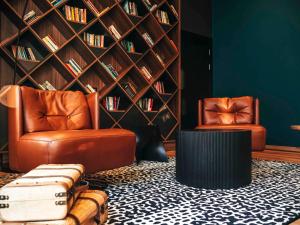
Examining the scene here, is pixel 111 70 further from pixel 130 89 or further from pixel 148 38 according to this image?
pixel 148 38

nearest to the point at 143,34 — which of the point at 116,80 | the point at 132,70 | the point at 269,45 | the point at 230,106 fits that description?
the point at 132,70

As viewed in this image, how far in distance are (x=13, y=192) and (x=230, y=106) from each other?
394cm

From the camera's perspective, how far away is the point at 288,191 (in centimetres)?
237

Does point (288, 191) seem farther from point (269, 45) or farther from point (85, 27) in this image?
point (269, 45)

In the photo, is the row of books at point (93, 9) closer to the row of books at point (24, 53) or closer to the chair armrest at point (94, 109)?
the row of books at point (24, 53)

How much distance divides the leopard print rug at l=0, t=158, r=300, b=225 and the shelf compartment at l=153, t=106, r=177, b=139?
221 cm

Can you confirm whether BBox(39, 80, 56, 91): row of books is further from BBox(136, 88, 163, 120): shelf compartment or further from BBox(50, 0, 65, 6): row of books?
BBox(136, 88, 163, 120): shelf compartment

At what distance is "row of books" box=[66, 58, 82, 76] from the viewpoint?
4202mm

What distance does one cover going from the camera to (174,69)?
5.60 metres

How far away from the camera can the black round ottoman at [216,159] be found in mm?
2477

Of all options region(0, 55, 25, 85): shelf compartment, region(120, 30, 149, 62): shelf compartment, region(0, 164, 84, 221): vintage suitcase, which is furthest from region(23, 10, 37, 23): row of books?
region(0, 164, 84, 221): vintage suitcase

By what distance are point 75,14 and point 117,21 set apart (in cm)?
74

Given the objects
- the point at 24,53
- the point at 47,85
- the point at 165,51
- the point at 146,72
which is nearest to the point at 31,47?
the point at 24,53

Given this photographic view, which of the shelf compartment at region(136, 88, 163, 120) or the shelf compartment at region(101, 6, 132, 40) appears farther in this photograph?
the shelf compartment at region(136, 88, 163, 120)
